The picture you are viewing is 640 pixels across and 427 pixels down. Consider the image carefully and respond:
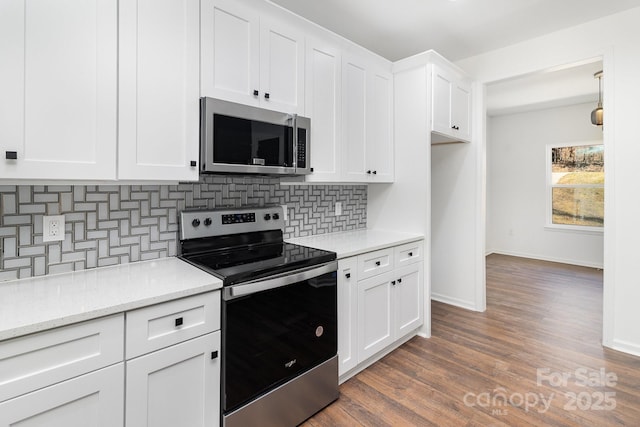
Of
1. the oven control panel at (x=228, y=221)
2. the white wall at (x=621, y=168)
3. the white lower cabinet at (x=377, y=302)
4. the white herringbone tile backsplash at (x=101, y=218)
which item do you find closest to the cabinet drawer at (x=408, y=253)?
the white lower cabinet at (x=377, y=302)

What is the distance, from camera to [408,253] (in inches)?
105

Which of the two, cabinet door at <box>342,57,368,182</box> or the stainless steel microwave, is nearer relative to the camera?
the stainless steel microwave

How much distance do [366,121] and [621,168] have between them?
203cm

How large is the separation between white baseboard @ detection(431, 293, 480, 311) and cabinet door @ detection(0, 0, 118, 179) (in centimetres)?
346

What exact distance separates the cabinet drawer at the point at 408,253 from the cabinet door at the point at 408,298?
0.15 ft

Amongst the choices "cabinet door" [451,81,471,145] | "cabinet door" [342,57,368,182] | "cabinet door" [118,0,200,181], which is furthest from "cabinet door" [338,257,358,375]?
"cabinet door" [451,81,471,145]

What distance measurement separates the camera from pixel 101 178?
56.1 inches

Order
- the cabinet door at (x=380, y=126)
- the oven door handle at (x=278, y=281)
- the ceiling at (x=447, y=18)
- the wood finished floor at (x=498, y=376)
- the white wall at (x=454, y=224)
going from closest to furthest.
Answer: the oven door handle at (x=278, y=281) → the wood finished floor at (x=498, y=376) → the ceiling at (x=447, y=18) → the cabinet door at (x=380, y=126) → the white wall at (x=454, y=224)

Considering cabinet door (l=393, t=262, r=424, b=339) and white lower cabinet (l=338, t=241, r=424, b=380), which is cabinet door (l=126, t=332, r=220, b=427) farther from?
cabinet door (l=393, t=262, r=424, b=339)

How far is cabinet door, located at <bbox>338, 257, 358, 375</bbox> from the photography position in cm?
209

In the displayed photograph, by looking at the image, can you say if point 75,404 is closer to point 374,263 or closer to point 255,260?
point 255,260

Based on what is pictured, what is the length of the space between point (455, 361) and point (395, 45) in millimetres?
2825

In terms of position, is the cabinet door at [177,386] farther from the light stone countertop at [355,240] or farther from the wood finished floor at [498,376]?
the light stone countertop at [355,240]

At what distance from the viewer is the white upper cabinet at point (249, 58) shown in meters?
1.74
